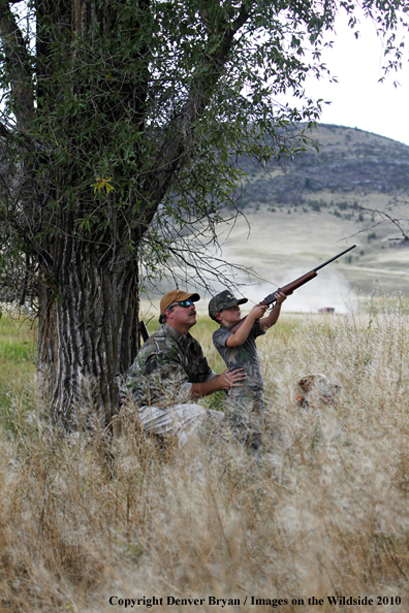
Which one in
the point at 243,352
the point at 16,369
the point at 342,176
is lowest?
the point at 16,369

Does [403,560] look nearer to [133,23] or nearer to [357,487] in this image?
[357,487]

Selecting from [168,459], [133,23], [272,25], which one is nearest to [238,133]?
[272,25]

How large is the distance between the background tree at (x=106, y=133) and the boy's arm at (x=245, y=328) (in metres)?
1.34

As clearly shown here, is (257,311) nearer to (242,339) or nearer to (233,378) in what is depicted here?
(242,339)

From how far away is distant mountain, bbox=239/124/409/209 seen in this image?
404ft

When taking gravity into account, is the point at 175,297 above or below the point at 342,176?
below

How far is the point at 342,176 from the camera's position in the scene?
135875 millimetres

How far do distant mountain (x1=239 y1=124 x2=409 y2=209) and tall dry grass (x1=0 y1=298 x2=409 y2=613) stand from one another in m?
112

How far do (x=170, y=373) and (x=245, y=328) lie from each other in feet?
2.67

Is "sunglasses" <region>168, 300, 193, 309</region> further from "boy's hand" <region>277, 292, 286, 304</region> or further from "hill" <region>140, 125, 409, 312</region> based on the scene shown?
"hill" <region>140, 125, 409, 312</region>

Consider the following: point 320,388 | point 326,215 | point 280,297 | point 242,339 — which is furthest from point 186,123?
point 326,215

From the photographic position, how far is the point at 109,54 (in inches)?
208

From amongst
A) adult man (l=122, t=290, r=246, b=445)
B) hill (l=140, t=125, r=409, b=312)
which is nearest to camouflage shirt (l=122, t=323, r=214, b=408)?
adult man (l=122, t=290, r=246, b=445)

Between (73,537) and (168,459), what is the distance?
0.94 meters
